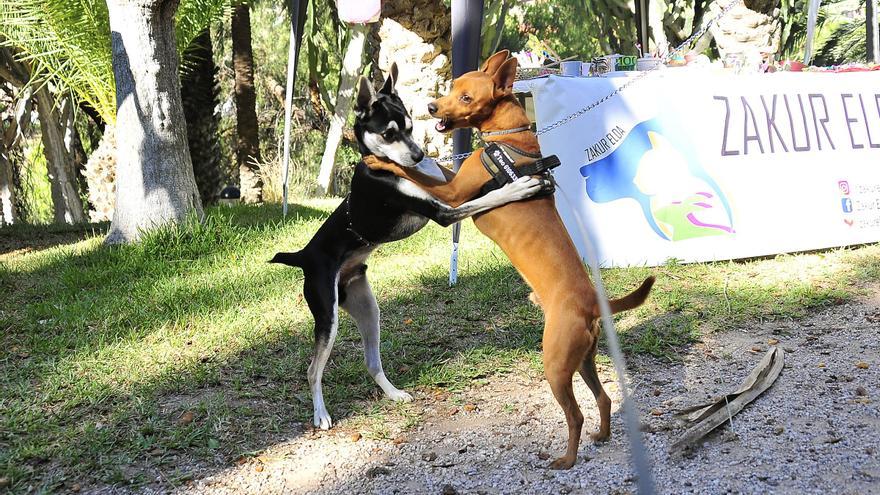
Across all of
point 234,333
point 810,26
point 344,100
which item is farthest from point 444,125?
point 344,100

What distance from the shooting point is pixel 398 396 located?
13.7 feet

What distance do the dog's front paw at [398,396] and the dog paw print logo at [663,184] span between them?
289 cm

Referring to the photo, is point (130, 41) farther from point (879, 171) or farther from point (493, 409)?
point (879, 171)

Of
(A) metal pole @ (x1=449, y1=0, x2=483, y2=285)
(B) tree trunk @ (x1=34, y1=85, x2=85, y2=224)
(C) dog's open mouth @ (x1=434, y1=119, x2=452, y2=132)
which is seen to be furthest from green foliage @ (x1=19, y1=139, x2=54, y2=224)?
(C) dog's open mouth @ (x1=434, y1=119, x2=452, y2=132)

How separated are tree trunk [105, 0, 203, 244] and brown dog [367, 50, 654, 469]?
4.70 metres

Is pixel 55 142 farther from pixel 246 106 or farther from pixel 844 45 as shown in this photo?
pixel 844 45

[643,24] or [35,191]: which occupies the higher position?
[643,24]

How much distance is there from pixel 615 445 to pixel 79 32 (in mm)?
8448

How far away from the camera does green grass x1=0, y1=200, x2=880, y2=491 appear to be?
3.82 metres

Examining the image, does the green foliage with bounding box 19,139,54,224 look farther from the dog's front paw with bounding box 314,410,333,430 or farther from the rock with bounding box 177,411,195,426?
the dog's front paw with bounding box 314,410,333,430

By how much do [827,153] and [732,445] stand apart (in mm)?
4368

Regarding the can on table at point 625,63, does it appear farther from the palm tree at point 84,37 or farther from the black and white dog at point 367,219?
the palm tree at point 84,37

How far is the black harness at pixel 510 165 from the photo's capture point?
3191 millimetres

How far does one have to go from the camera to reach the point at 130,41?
7410 mm
